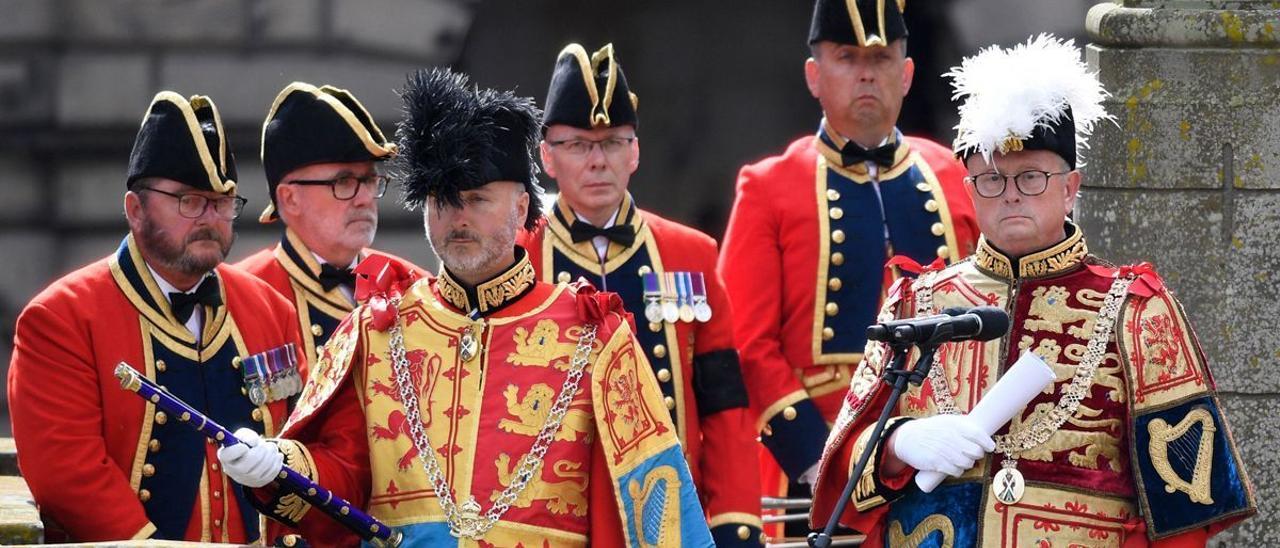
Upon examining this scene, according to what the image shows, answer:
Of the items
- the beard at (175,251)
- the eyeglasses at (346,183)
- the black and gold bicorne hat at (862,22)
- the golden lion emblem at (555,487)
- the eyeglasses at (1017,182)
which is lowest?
the golden lion emblem at (555,487)

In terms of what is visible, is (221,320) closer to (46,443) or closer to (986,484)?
(46,443)

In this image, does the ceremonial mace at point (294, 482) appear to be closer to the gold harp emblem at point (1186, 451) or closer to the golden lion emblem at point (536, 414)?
the golden lion emblem at point (536, 414)

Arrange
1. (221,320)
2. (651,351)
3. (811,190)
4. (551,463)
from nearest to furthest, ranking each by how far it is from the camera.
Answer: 1. (551,463)
2. (221,320)
3. (651,351)
4. (811,190)

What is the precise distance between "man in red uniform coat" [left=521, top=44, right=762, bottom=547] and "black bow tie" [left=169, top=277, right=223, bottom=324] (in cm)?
98

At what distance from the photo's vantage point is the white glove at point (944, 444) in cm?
549

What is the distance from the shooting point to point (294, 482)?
5262 mm

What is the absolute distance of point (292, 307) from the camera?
21.5 feet

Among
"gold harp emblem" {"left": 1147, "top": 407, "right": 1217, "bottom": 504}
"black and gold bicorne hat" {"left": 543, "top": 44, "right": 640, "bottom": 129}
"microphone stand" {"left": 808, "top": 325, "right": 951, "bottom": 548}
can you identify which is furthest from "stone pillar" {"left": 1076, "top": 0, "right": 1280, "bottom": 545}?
"microphone stand" {"left": 808, "top": 325, "right": 951, "bottom": 548}

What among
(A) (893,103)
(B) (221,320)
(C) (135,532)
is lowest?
(C) (135,532)

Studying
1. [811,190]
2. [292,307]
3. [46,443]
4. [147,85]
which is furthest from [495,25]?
[46,443]

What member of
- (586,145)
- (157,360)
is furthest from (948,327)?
(157,360)

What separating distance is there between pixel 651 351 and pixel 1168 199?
155cm

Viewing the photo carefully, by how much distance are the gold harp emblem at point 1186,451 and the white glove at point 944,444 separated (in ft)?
1.17

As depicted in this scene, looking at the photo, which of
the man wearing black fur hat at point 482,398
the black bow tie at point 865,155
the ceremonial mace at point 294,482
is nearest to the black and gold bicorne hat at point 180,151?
the man wearing black fur hat at point 482,398
